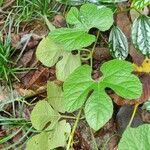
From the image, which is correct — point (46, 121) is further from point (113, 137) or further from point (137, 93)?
point (137, 93)

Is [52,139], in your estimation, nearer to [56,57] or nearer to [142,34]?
[56,57]

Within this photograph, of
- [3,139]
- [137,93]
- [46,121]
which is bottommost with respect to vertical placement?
[3,139]

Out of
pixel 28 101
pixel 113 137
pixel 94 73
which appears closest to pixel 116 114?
pixel 113 137

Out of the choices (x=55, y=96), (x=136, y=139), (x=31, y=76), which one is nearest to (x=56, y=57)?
(x=55, y=96)

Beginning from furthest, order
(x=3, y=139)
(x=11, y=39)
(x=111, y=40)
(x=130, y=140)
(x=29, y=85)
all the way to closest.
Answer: (x=11, y=39)
(x=29, y=85)
(x=3, y=139)
(x=111, y=40)
(x=130, y=140)

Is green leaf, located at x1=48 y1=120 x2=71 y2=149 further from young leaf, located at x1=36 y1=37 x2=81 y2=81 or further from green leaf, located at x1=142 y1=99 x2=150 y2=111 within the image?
green leaf, located at x1=142 y1=99 x2=150 y2=111

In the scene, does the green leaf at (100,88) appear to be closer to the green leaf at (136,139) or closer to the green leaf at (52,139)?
the green leaf at (136,139)

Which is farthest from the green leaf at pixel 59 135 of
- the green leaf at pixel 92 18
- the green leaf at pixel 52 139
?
the green leaf at pixel 92 18
